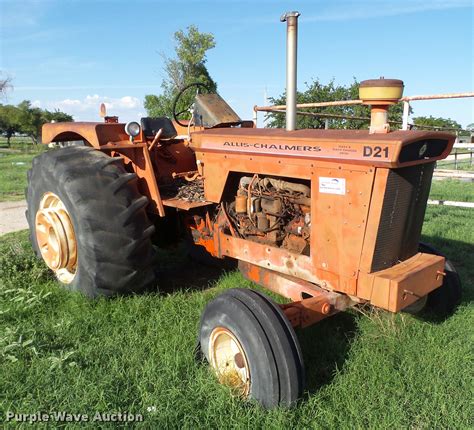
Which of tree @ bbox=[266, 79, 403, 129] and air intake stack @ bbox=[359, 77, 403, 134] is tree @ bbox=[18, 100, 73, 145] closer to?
tree @ bbox=[266, 79, 403, 129]

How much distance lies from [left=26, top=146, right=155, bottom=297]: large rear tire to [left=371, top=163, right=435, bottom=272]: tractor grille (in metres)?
1.81

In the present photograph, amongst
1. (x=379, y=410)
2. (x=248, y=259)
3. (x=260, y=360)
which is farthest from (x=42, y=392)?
(x=379, y=410)

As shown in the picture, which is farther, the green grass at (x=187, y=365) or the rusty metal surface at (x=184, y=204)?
the rusty metal surface at (x=184, y=204)

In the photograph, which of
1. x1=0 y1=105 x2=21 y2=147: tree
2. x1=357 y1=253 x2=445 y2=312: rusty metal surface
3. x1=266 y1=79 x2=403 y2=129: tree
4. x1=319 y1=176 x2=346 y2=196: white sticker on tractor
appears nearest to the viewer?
x1=357 y1=253 x2=445 y2=312: rusty metal surface

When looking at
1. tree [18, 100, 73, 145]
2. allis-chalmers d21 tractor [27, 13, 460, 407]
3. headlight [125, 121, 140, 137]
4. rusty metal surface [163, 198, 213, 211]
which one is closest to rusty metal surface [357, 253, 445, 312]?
allis-chalmers d21 tractor [27, 13, 460, 407]

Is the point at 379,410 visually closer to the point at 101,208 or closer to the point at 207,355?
the point at 207,355

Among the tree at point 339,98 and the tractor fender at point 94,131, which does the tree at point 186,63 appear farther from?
the tractor fender at point 94,131

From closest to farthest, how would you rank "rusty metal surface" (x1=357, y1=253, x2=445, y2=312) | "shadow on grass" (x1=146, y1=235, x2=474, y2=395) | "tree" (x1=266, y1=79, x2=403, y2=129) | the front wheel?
the front wheel < "rusty metal surface" (x1=357, y1=253, x2=445, y2=312) < "shadow on grass" (x1=146, y1=235, x2=474, y2=395) < "tree" (x1=266, y1=79, x2=403, y2=129)

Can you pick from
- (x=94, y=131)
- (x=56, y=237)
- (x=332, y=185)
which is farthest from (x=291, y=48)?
(x=56, y=237)

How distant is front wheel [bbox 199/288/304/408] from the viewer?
2.39 meters

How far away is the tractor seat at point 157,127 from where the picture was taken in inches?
177

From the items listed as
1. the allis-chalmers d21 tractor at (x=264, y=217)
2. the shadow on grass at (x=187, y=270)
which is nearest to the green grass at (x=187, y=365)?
the allis-chalmers d21 tractor at (x=264, y=217)

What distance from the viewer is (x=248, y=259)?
11.0 feet

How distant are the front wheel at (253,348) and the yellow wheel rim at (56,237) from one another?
1.60 m
